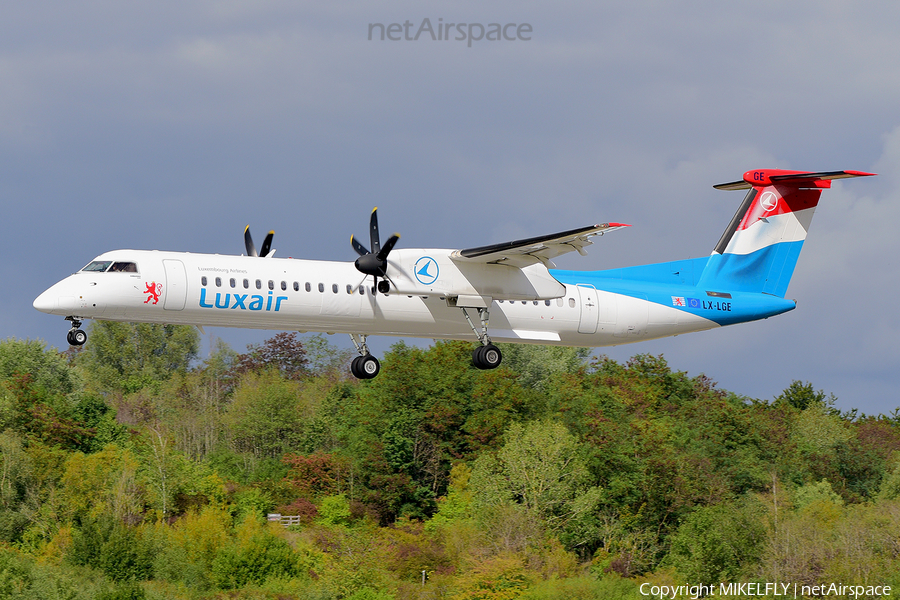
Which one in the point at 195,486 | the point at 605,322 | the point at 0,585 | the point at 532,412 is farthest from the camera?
the point at 532,412

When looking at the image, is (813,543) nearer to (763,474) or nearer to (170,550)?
(763,474)

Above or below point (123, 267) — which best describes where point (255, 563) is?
below

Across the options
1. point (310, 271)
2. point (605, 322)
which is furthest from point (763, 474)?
point (310, 271)

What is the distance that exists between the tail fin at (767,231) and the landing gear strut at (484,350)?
7.53 metres

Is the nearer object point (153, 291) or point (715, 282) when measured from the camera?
point (153, 291)

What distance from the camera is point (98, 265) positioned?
23391mm

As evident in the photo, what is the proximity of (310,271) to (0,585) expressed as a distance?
32.5 metres

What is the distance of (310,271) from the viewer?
24906 millimetres

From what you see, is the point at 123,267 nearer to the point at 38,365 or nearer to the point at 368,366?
the point at 368,366

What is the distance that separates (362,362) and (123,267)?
6.41 metres

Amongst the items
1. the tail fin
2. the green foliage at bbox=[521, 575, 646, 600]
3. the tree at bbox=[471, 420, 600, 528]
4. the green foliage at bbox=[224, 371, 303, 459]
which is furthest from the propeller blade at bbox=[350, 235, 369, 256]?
the green foliage at bbox=[224, 371, 303, 459]

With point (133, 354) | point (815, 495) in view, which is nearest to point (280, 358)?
point (133, 354)

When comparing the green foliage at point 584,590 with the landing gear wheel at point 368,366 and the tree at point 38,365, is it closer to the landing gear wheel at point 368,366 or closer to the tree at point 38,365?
the landing gear wheel at point 368,366

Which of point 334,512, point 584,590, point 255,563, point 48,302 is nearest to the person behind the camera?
point 48,302
